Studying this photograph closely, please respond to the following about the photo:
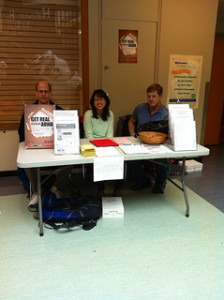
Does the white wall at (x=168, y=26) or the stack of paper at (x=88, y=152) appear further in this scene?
the white wall at (x=168, y=26)

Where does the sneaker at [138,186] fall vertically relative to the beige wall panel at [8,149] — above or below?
below

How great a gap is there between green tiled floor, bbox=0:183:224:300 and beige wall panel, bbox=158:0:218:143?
86.3 inches

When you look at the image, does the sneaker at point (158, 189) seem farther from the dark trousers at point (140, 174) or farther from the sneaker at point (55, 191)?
the sneaker at point (55, 191)

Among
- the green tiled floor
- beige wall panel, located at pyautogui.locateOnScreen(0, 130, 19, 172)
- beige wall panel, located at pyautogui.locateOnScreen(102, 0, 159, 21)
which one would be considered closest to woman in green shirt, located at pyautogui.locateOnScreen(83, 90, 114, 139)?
the green tiled floor

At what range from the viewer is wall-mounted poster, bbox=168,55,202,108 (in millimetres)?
3809

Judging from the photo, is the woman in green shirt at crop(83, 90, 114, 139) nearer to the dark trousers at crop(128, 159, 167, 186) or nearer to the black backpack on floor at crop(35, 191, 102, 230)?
the dark trousers at crop(128, 159, 167, 186)

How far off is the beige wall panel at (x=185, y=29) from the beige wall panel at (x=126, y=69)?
0.17 meters

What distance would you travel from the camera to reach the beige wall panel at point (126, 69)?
3.43 metres

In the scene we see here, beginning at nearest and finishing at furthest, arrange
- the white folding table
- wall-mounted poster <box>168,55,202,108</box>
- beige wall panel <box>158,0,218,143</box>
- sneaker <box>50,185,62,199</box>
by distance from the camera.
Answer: the white folding table
sneaker <box>50,185,62,199</box>
beige wall panel <box>158,0,218,143</box>
wall-mounted poster <box>168,55,202,108</box>

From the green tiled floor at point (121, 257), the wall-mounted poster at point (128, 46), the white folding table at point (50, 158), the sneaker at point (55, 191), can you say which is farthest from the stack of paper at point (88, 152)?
the wall-mounted poster at point (128, 46)

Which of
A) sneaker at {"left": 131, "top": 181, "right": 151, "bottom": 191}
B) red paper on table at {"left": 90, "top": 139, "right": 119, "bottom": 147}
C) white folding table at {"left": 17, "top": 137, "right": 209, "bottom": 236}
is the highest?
red paper on table at {"left": 90, "top": 139, "right": 119, "bottom": 147}

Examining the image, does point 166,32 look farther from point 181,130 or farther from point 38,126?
point 38,126

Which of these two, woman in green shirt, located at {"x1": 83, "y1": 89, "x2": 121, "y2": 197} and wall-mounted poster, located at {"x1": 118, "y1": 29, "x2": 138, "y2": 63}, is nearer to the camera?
woman in green shirt, located at {"x1": 83, "y1": 89, "x2": 121, "y2": 197}

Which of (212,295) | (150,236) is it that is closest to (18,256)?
(150,236)
